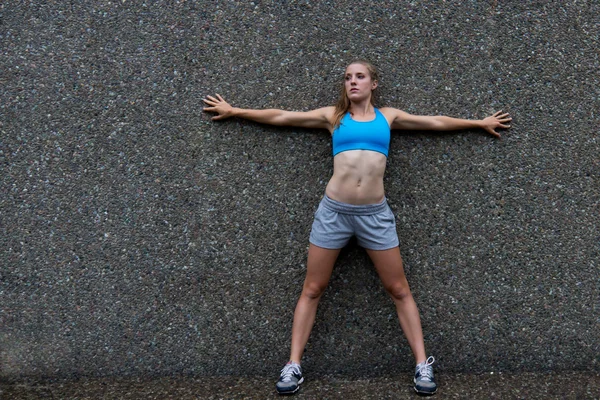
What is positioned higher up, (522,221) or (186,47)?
(186,47)

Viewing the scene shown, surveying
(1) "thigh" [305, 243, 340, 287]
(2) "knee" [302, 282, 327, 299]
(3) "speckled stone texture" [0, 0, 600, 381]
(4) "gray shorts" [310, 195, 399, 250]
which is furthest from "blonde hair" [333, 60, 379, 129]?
(2) "knee" [302, 282, 327, 299]

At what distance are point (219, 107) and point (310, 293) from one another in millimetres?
1389

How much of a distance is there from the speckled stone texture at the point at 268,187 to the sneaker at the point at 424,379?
10.9 inches

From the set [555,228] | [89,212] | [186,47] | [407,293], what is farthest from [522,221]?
[89,212]

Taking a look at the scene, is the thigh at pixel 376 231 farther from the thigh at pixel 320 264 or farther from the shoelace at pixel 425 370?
the shoelace at pixel 425 370

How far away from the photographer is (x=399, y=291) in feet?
11.6

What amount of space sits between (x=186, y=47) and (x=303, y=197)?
4.30ft

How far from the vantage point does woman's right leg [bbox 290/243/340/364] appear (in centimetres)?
348

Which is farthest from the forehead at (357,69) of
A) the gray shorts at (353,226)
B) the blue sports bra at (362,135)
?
the gray shorts at (353,226)

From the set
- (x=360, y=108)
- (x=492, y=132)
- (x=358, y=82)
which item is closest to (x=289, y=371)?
(x=360, y=108)

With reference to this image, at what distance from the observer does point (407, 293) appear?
11.6ft

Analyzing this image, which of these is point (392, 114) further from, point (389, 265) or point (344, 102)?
point (389, 265)

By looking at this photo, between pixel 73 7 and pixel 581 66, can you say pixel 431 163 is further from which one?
pixel 73 7

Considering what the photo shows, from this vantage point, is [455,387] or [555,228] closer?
[455,387]
